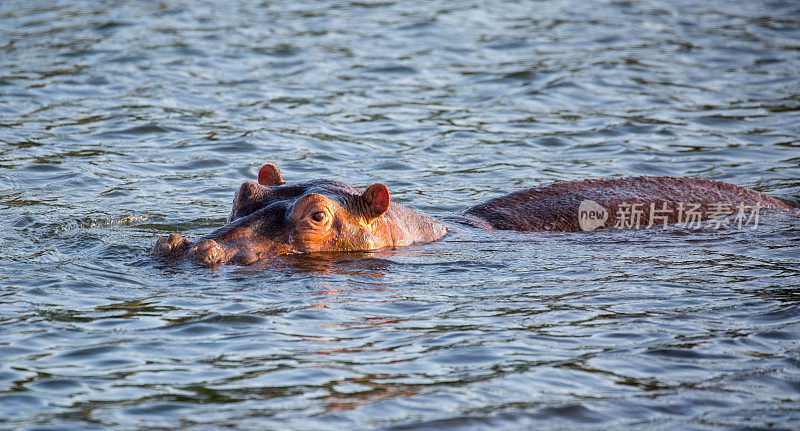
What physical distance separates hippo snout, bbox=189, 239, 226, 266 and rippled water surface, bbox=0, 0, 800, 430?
0.14m

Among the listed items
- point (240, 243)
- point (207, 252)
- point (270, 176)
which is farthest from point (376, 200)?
point (207, 252)

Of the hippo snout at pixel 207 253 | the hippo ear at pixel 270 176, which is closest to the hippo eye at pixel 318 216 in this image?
the hippo ear at pixel 270 176

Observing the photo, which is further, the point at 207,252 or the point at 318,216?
the point at 318,216

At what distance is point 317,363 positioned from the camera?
19.9 ft

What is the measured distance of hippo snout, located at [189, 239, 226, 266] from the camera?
25.2 feet

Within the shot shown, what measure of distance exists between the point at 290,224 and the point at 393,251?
3.75 feet

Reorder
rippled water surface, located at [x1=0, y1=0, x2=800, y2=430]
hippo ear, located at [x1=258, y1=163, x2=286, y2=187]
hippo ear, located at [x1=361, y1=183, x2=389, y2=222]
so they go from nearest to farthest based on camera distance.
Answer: rippled water surface, located at [x1=0, y1=0, x2=800, y2=430], hippo ear, located at [x1=361, y1=183, x2=389, y2=222], hippo ear, located at [x1=258, y1=163, x2=286, y2=187]

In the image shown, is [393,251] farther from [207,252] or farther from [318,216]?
[207,252]

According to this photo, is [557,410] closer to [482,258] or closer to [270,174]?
[482,258]

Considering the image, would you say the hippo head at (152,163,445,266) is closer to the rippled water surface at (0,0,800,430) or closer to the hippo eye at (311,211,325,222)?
the hippo eye at (311,211,325,222)

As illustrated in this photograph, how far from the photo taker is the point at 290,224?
26.9 ft

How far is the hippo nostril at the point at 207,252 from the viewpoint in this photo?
7676 millimetres

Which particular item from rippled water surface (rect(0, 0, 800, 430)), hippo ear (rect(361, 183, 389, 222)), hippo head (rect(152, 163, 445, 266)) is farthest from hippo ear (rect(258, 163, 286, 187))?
rippled water surface (rect(0, 0, 800, 430))

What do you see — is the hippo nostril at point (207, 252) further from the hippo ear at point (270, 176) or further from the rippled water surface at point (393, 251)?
the hippo ear at point (270, 176)
